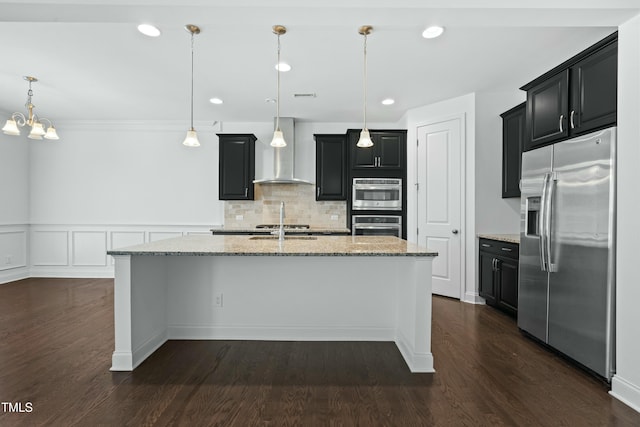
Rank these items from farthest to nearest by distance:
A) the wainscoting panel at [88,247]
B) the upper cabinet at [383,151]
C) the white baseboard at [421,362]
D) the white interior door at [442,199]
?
the wainscoting panel at [88,247]
the upper cabinet at [383,151]
the white interior door at [442,199]
the white baseboard at [421,362]

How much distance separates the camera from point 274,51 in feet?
10.5

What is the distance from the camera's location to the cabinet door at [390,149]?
517 centimetres

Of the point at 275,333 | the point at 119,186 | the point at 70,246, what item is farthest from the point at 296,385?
the point at 70,246

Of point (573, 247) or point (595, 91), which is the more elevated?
point (595, 91)

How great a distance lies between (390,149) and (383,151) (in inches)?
4.3

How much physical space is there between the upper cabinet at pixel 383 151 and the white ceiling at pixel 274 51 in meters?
0.37

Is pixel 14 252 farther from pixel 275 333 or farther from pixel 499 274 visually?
pixel 499 274

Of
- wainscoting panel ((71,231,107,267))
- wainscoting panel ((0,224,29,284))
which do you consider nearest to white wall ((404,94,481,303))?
wainscoting panel ((71,231,107,267))

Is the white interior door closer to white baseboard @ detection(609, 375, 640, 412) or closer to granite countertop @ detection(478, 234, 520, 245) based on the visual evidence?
granite countertop @ detection(478, 234, 520, 245)

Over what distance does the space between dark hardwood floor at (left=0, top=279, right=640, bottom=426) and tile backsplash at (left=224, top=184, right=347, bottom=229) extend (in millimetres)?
2819

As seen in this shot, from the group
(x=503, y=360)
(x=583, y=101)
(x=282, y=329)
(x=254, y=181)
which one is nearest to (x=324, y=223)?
(x=254, y=181)

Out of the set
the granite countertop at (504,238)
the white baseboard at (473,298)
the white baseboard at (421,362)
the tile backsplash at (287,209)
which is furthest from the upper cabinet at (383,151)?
the white baseboard at (421,362)

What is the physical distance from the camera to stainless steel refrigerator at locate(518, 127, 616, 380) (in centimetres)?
225

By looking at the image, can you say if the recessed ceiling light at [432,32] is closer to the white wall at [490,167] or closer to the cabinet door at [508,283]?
the white wall at [490,167]
